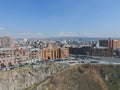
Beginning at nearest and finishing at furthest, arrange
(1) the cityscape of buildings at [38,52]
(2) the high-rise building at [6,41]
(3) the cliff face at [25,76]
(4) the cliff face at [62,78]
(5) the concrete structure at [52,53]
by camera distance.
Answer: (3) the cliff face at [25,76], (4) the cliff face at [62,78], (1) the cityscape of buildings at [38,52], (5) the concrete structure at [52,53], (2) the high-rise building at [6,41]

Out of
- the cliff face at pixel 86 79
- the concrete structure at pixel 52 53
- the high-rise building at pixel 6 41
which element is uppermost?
the high-rise building at pixel 6 41

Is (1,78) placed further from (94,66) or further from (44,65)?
(94,66)

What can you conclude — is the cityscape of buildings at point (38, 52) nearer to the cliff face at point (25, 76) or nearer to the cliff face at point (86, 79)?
the cliff face at point (25, 76)

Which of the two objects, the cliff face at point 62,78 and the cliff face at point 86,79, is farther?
the cliff face at point 86,79

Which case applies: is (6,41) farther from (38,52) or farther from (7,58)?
(7,58)

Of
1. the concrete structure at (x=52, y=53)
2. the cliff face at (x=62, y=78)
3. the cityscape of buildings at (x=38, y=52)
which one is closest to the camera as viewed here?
the cliff face at (x=62, y=78)

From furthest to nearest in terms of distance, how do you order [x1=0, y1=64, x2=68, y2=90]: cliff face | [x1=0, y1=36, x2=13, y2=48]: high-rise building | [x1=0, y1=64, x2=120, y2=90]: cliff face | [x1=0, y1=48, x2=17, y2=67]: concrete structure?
[x1=0, y1=36, x2=13, y2=48]: high-rise building < [x1=0, y1=48, x2=17, y2=67]: concrete structure < [x1=0, y1=64, x2=120, y2=90]: cliff face < [x1=0, y1=64, x2=68, y2=90]: cliff face

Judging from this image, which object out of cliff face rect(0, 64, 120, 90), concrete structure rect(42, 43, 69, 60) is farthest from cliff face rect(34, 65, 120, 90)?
concrete structure rect(42, 43, 69, 60)

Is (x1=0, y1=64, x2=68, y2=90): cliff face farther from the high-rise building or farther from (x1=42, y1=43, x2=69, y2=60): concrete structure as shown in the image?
the high-rise building

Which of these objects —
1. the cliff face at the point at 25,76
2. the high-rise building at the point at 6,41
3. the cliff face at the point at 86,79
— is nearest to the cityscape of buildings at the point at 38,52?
the high-rise building at the point at 6,41
